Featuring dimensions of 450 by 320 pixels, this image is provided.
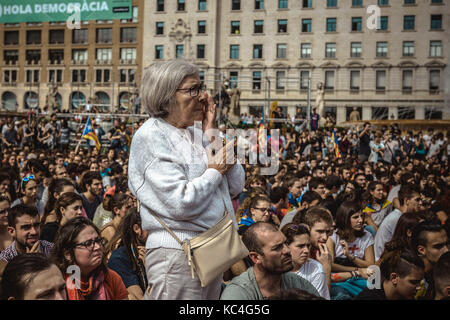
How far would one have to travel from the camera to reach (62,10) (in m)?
10.7

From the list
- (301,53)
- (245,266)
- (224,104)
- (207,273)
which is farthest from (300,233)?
(301,53)

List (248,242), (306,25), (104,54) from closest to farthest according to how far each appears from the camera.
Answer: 1. (248,242)
2. (306,25)
3. (104,54)

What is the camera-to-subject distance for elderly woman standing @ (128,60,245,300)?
2396 millimetres

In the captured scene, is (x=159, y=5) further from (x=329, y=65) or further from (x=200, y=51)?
(x=329, y=65)

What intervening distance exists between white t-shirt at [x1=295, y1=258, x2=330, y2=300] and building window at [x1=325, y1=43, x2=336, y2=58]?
1707 inches

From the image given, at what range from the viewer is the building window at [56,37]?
2267 inches

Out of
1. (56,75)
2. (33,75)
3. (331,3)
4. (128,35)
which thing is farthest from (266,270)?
(33,75)

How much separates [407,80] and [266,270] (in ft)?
150

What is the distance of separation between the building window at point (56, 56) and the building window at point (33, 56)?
1484 millimetres

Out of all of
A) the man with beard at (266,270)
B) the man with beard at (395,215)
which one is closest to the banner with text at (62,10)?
the man with beard at (395,215)

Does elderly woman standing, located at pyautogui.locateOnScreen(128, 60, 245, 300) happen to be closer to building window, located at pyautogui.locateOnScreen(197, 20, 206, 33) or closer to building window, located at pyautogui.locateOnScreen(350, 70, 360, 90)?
building window, located at pyautogui.locateOnScreen(197, 20, 206, 33)

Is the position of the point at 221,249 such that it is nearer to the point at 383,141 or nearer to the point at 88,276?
the point at 88,276

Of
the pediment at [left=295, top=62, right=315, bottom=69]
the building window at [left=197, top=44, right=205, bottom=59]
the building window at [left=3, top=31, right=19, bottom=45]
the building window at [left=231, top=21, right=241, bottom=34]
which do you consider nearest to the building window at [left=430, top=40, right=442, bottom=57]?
the pediment at [left=295, top=62, right=315, bottom=69]
